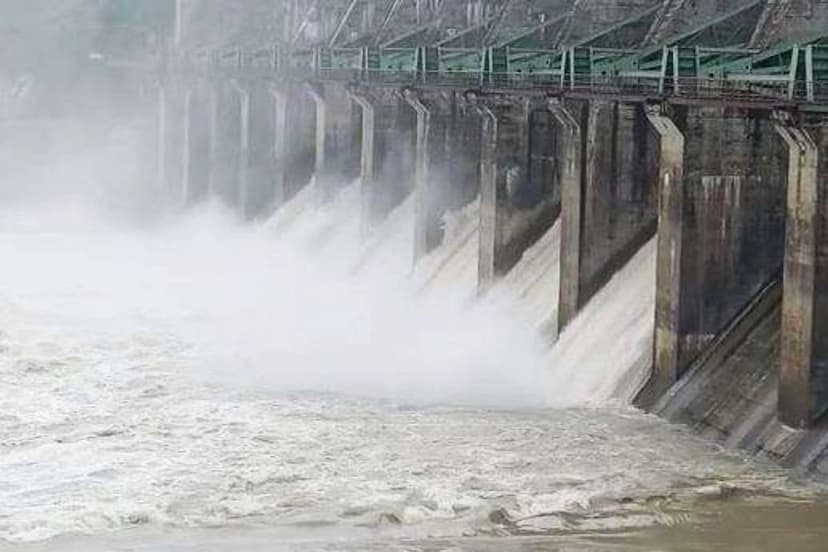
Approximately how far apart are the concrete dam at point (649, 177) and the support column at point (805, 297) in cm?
3

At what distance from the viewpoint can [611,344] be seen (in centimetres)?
2517

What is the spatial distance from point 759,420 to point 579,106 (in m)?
8.15

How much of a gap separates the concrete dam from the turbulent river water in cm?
65

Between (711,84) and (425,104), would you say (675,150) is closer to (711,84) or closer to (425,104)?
(711,84)

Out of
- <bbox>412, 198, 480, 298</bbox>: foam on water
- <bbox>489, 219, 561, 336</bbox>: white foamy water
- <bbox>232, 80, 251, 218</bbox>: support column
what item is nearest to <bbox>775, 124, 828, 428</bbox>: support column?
<bbox>489, 219, 561, 336</bbox>: white foamy water

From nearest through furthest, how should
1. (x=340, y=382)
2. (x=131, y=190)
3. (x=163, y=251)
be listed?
(x=340, y=382) < (x=163, y=251) < (x=131, y=190)

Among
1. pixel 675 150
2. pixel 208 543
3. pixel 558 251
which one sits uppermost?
pixel 675 150

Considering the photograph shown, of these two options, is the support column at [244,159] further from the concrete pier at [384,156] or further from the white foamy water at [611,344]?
the white foamy water at [611,344]

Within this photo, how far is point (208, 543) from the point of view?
1692 centimetres

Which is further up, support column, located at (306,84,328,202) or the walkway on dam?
the walkway on dam

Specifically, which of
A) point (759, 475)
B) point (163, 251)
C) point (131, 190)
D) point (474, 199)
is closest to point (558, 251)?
point (474, 199)

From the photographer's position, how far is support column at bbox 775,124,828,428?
779 inches

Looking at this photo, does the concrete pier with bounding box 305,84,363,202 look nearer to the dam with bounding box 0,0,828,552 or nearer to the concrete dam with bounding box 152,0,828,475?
the dam with bounding box 0,0,828,552

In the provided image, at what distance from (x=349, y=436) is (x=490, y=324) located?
7600mm
